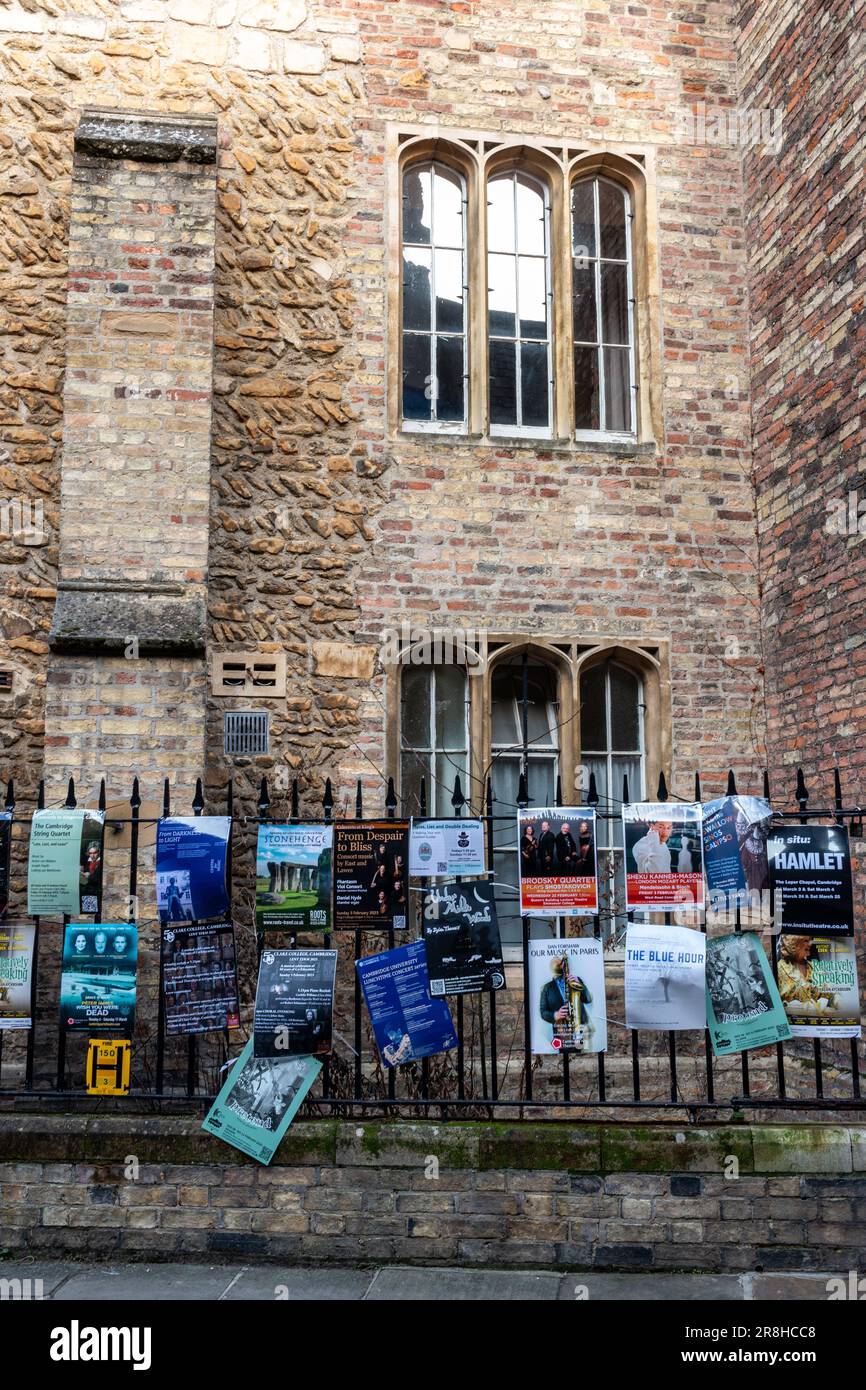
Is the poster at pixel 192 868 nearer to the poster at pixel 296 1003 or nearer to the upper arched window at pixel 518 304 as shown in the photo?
the poster at pixel 296 1003

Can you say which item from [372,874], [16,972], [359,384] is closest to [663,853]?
[372,874]

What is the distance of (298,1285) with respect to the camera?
4.86 metres

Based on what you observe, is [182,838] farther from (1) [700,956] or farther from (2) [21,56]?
(2) [21,56]

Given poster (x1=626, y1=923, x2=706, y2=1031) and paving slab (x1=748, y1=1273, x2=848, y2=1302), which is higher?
poster (x1=626, y1=923, x2=706, y2=1031)

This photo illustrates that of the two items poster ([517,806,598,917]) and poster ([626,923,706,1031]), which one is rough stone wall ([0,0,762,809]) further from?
poster ([626,923,706,1031])

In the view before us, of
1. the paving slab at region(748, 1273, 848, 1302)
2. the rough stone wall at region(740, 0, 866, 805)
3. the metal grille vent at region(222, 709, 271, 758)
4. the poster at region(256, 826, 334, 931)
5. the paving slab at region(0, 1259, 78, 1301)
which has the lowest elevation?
the paving slab at region(748, 1273, 848, 1302)

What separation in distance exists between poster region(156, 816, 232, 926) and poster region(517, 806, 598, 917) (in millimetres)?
1400

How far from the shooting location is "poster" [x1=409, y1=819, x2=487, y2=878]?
559cm

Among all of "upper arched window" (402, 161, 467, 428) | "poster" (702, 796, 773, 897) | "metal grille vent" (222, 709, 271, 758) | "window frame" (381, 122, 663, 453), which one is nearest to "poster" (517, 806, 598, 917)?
"poster" (702, 796, 773, 897)

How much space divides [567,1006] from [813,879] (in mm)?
1248

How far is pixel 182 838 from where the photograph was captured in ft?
18.4

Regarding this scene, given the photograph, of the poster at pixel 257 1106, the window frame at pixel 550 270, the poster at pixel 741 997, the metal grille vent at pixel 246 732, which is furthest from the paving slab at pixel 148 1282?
the window frame at pixel 550 270

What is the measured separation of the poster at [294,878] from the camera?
5531 millimetres

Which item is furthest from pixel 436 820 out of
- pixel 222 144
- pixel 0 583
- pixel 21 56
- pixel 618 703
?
pixel 21 56
